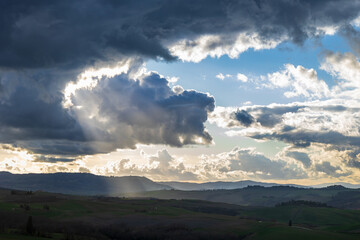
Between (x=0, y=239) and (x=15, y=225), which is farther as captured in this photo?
(x=15, y=225)

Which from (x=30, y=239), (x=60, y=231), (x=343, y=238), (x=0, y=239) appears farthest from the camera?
(x=60, y=231)

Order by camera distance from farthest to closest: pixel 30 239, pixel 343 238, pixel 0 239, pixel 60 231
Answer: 1. pixel 60 231
2. pixel 343 238
3. pixel 30 239
4. pixel 0 239

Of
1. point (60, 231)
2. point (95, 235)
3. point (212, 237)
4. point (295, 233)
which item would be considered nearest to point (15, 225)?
point (60, 231)

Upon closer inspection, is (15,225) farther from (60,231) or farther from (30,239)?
(30,239)

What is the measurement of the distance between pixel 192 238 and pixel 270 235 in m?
37.1

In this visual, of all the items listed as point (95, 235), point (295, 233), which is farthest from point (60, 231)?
point (295, 233)

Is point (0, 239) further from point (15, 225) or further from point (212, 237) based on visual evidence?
Result: point (212, 237)

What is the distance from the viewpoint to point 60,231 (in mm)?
191875

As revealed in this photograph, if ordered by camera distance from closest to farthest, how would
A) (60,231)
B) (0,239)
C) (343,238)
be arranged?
1. (0,239)
2. (343,238)
3. (60,231)

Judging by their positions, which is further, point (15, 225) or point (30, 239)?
point (15, 225)

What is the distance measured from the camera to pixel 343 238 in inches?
6909

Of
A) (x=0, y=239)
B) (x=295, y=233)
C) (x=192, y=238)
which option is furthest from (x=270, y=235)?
(x=0, y=239)

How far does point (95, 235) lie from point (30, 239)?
74412mm

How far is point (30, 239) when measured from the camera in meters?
122
